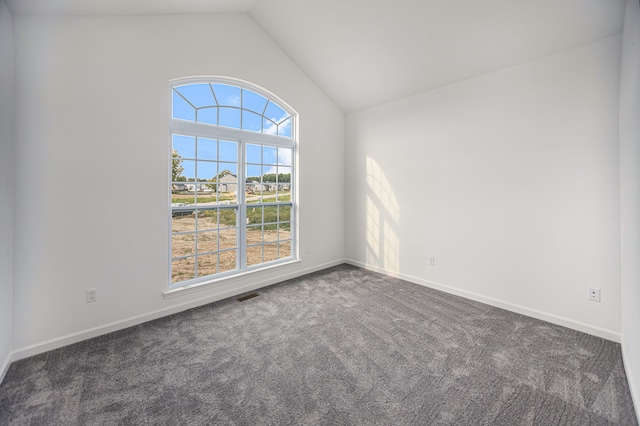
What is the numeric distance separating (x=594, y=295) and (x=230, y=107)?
13.9 ft

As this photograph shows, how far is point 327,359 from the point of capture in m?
2.02

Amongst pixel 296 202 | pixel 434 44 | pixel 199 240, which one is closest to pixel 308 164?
pixel 296 202

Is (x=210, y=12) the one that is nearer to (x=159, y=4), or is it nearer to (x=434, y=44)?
(x=159, y=4)

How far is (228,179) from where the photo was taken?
331 cm

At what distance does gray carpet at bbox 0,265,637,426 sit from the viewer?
1.51m

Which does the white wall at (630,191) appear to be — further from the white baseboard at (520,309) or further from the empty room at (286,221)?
the white baseboard at (520,309)

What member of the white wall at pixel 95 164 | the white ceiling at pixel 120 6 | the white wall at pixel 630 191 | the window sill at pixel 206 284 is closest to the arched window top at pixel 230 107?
the white wall at pixel 95 164

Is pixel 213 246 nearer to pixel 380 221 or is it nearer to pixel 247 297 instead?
pixel 247 297

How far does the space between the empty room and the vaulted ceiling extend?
0.02 meters

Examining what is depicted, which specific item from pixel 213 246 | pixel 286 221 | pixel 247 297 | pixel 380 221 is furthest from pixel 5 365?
pixel 380 221

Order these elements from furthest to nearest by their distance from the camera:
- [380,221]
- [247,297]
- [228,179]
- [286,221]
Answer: [380,221], [286,221], [228,179], [247,297]

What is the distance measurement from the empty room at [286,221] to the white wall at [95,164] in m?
0.01

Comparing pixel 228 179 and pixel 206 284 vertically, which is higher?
pixel 228 179

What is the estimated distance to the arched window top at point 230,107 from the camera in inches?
114
